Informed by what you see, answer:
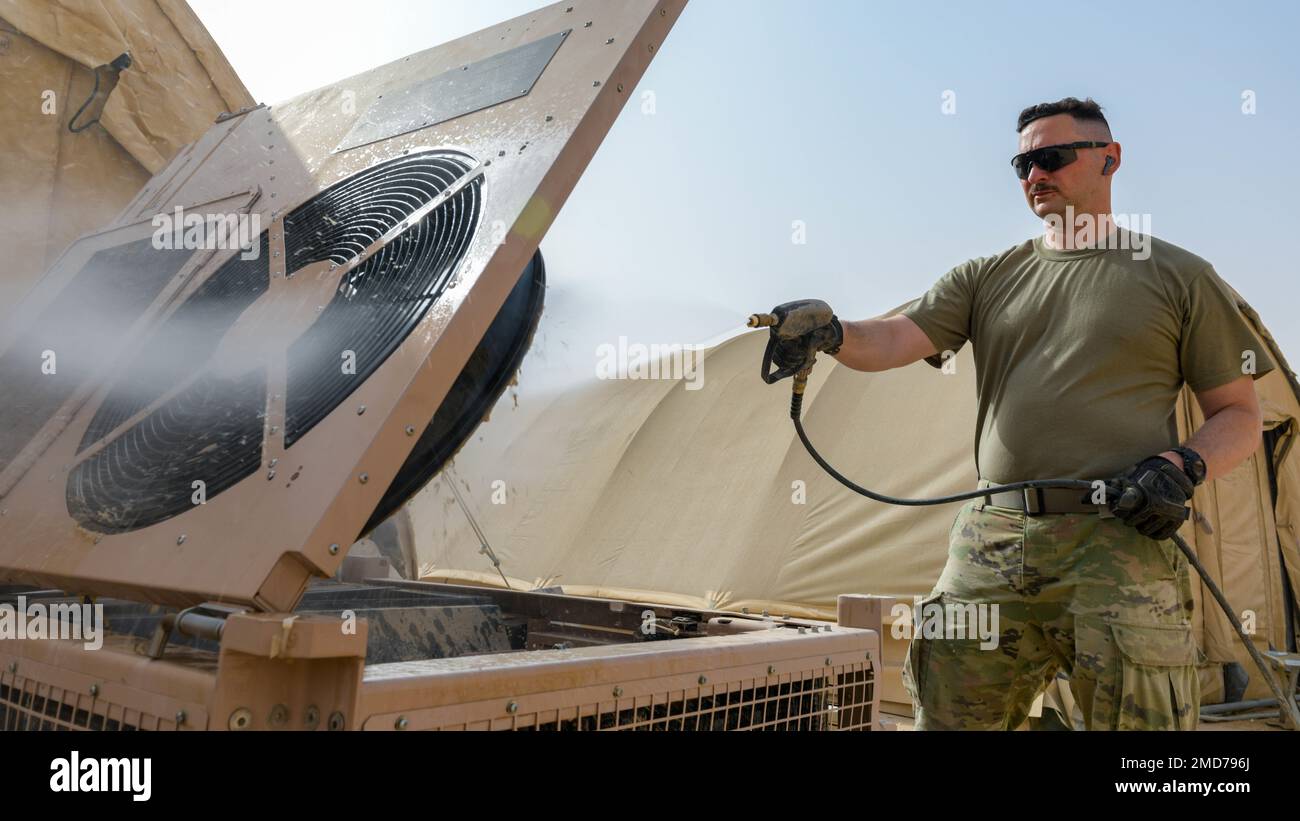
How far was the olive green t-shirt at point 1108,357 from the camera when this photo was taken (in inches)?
76.4

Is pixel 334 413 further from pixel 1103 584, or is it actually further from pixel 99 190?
pixel 99 190

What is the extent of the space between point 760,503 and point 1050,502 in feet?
16.7

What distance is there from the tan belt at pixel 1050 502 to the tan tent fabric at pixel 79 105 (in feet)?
11.7

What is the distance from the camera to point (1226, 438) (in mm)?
1906

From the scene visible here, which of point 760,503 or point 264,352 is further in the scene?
point 760,503

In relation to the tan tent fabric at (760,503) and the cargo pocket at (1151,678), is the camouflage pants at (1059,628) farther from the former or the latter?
the tan tent fabric at (760,503)

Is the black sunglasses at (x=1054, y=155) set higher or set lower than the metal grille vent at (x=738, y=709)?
higher

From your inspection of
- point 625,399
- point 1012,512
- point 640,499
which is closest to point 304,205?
point 1012,512

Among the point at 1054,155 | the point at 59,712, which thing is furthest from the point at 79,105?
the point at 1054,155

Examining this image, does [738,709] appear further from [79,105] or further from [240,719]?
[79,105]

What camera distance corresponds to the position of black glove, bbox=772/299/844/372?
2.04m

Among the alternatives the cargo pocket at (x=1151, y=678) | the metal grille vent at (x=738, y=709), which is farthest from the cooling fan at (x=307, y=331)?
the cargo pocket at (x=1151, y=678)

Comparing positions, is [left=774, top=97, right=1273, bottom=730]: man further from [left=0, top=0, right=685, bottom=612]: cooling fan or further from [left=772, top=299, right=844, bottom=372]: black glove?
[left=0, top=0, right=685, bottom=612]: cooling fan

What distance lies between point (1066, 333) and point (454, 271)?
1.29m
